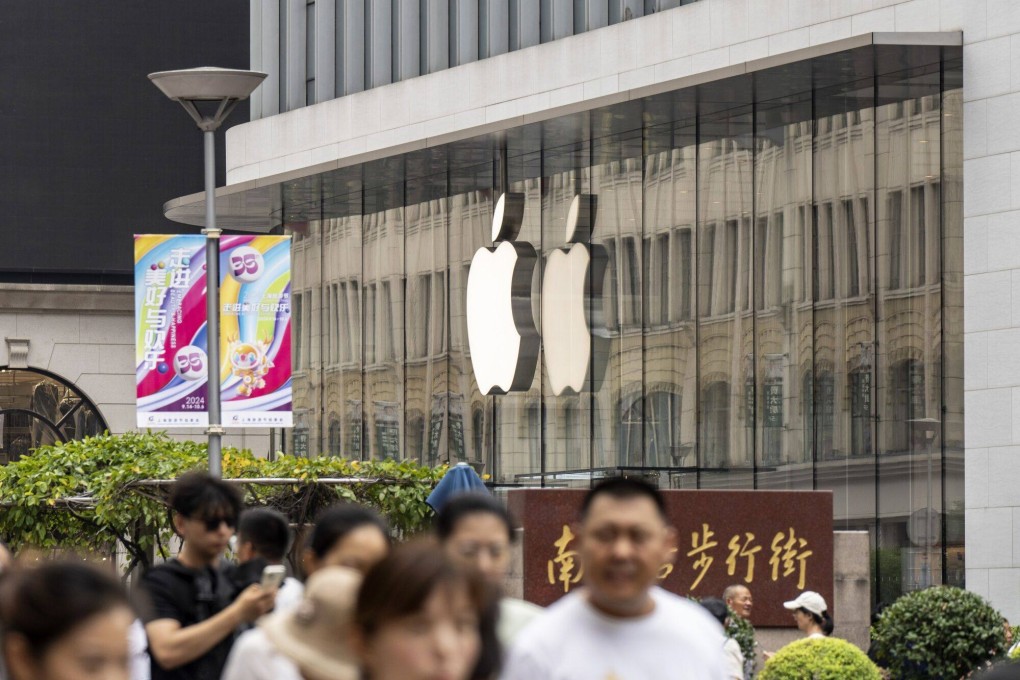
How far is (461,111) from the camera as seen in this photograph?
A: 3103 cm

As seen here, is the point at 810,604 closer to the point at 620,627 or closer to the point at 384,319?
the point at 620,627

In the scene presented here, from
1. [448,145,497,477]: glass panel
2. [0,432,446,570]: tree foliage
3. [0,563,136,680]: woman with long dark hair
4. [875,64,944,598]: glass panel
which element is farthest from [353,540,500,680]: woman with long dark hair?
[448,145,497,477]: glass panel

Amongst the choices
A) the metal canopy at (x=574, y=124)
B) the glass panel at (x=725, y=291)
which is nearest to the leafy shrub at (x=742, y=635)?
the metal canopy at (x=574, y=124)

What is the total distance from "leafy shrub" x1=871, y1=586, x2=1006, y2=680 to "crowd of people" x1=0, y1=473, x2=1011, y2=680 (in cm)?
867

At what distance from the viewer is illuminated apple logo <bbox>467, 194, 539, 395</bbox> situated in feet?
99.2

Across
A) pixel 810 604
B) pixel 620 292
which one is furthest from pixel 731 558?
pixel 620 292

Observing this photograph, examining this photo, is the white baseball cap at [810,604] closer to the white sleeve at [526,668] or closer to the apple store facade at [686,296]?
the apple store facade at [686,296]

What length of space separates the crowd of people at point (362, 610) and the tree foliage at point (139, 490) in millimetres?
14834

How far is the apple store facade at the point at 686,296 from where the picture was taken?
947 inches

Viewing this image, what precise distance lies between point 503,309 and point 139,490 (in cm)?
934

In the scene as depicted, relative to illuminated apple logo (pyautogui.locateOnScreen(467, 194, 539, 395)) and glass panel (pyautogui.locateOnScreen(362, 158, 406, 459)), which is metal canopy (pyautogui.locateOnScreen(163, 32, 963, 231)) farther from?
illuminated apple logo (pyautogui.locateOnScreen(467, 194, 539, 395))

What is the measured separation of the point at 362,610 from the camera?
3.70m

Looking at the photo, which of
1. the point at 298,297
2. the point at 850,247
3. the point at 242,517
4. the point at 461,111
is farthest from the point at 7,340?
the point at 242,517

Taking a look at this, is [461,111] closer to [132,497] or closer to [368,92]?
[368,92]
